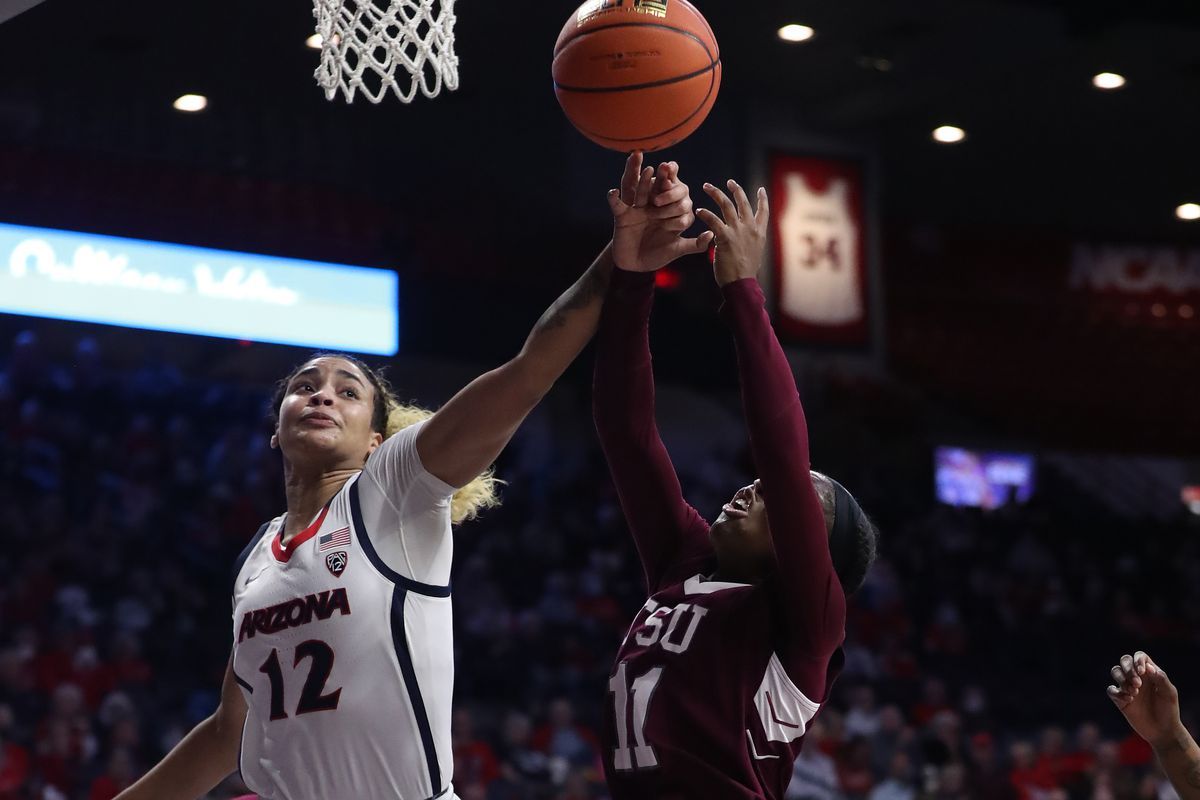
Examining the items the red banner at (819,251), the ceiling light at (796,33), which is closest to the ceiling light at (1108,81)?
the red banner at (819,251)

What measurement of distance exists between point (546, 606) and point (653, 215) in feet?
28.3

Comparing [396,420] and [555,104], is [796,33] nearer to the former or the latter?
[555,104]

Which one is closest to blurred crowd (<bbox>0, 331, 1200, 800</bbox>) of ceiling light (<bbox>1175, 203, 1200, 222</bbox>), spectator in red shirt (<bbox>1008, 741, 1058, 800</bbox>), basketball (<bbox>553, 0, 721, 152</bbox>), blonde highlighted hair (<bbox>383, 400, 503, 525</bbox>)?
spectator in red shirt (<bbox>1008, 741, 1058, 800</bbox>)

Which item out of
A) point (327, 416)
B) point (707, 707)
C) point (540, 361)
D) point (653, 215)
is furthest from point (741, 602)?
point (327, 416)

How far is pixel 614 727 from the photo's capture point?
2721mm

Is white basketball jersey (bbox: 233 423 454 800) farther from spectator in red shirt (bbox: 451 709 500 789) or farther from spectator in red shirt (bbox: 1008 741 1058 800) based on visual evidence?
spectator in red shirt (bbox: 1008 741 1058 800)

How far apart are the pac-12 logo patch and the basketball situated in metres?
0.92

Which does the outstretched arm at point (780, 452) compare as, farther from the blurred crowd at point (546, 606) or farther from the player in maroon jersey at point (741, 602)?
the blurred crowd at point (546, 606)

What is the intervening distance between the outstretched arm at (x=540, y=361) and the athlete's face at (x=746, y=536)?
447 mm

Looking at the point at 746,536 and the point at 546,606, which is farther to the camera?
the point at 546,606

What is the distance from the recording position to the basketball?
9.42ft

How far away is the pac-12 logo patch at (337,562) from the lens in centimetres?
275

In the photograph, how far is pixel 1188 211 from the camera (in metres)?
14.9

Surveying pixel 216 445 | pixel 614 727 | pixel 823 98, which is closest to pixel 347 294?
pixel 216 445
